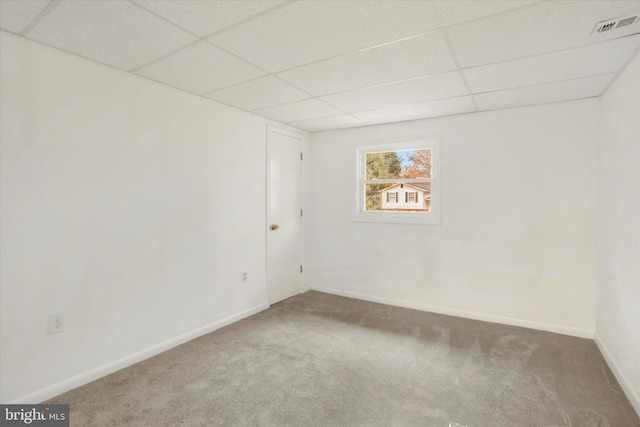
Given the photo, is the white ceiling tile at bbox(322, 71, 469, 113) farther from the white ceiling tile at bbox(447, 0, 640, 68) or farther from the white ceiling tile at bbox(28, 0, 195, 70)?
the white ceiling tile at bbox(28, 0, 195, 70)

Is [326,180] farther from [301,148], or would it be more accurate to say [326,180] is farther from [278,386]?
[278,386]

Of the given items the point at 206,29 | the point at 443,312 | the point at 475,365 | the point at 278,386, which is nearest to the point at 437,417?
the point at 475,365

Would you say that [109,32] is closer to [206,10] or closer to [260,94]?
[206,10]

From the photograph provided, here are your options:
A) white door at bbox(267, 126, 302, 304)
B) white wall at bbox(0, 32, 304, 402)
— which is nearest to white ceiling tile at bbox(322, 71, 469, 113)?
white door at bbox(267, 126, 302, 304)

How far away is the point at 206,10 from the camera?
169cm

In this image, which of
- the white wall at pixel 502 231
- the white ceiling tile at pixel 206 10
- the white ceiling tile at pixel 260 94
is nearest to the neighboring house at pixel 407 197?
the white wall at pixel 502 231

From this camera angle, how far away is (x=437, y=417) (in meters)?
1.95

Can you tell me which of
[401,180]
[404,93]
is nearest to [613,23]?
[404,93]

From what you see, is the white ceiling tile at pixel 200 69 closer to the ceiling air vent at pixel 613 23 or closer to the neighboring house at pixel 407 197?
the ceiling air vent at pixel 613 23

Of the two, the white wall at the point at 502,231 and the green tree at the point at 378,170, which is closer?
the white wall at the point at 502,231

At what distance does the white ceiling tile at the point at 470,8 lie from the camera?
5.26ft

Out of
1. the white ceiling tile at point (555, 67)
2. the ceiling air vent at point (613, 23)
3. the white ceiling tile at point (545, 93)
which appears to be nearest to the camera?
the ceiling air vent at point (613, 23)

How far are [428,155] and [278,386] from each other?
3052mm

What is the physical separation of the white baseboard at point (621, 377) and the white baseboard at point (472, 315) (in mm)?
225
